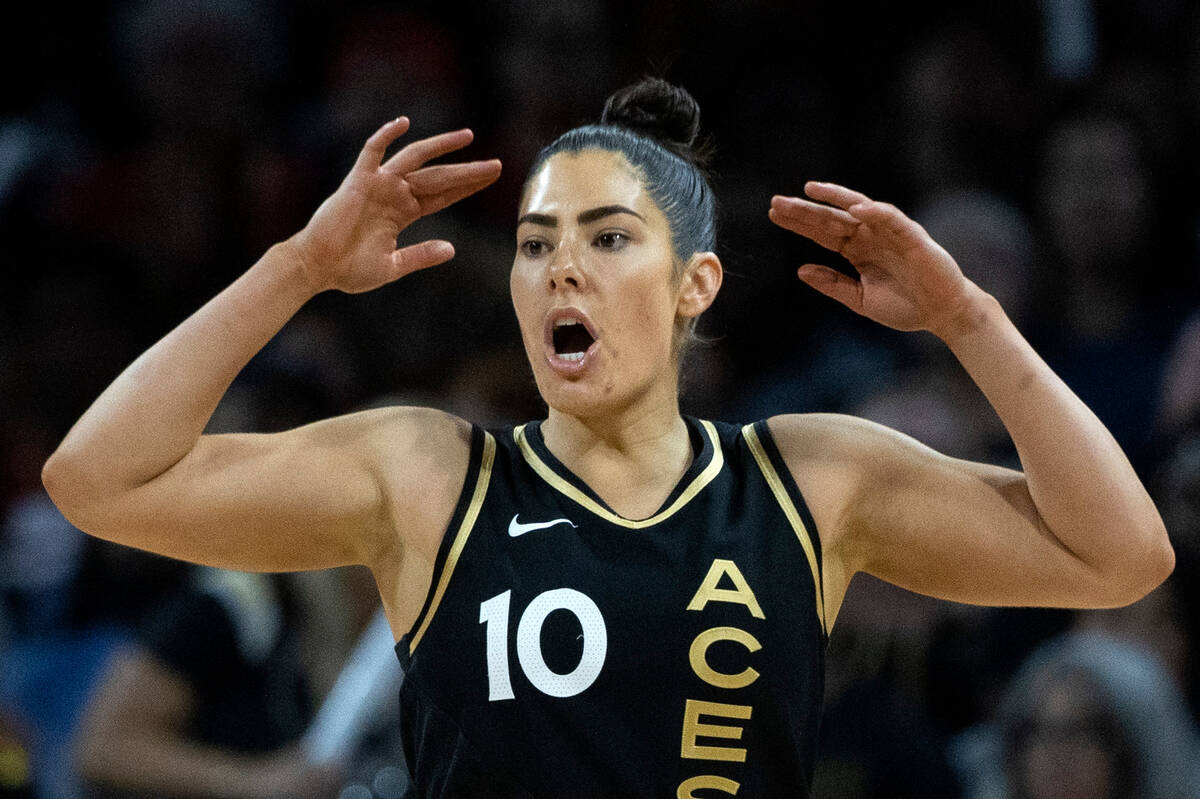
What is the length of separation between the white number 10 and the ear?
1.93ft

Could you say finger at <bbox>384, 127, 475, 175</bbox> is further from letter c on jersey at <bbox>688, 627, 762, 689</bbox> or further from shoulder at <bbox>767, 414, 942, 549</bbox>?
letter c on jersey at <bbox>688, 627, 762, 689</bbox>

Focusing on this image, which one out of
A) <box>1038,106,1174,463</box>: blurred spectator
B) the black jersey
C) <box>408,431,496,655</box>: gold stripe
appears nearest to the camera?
the black jersey

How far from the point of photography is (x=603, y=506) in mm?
2354

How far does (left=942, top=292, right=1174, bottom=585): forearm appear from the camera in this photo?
2.27 metres

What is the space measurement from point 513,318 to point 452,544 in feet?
7.77

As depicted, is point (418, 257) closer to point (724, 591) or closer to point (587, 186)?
point (587, 186)

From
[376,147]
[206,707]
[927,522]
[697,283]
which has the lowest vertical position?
[206,707]

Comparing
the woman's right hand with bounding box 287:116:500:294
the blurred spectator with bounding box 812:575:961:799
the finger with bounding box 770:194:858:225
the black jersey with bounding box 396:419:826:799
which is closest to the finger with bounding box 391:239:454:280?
the woman's right hand with bounding box 287:116:500:294

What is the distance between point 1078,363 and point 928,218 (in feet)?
2.15

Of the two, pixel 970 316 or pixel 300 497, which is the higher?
pixel 970 316

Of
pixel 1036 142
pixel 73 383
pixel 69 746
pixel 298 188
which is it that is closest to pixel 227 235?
pixel 298 188

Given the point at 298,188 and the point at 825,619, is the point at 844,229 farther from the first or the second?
the point at 298,188

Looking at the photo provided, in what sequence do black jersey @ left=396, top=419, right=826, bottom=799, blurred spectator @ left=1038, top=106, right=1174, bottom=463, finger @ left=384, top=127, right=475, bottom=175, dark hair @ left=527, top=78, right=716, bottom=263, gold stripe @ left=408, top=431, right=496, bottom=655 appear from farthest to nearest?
blurred spectator @ left=1038, top=106, right=1174, bottom=463, dark hair @ left=527, top=78, right=716, bottom=263, finger @ left=384, top=127, right=475, bottom=175, gold stripe @ left=408, top=431, right=496, bottom=655, black jersey @ left=396, top=419, right=826, bottom=799

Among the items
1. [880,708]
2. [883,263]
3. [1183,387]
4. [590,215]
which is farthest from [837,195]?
[1183,387]
